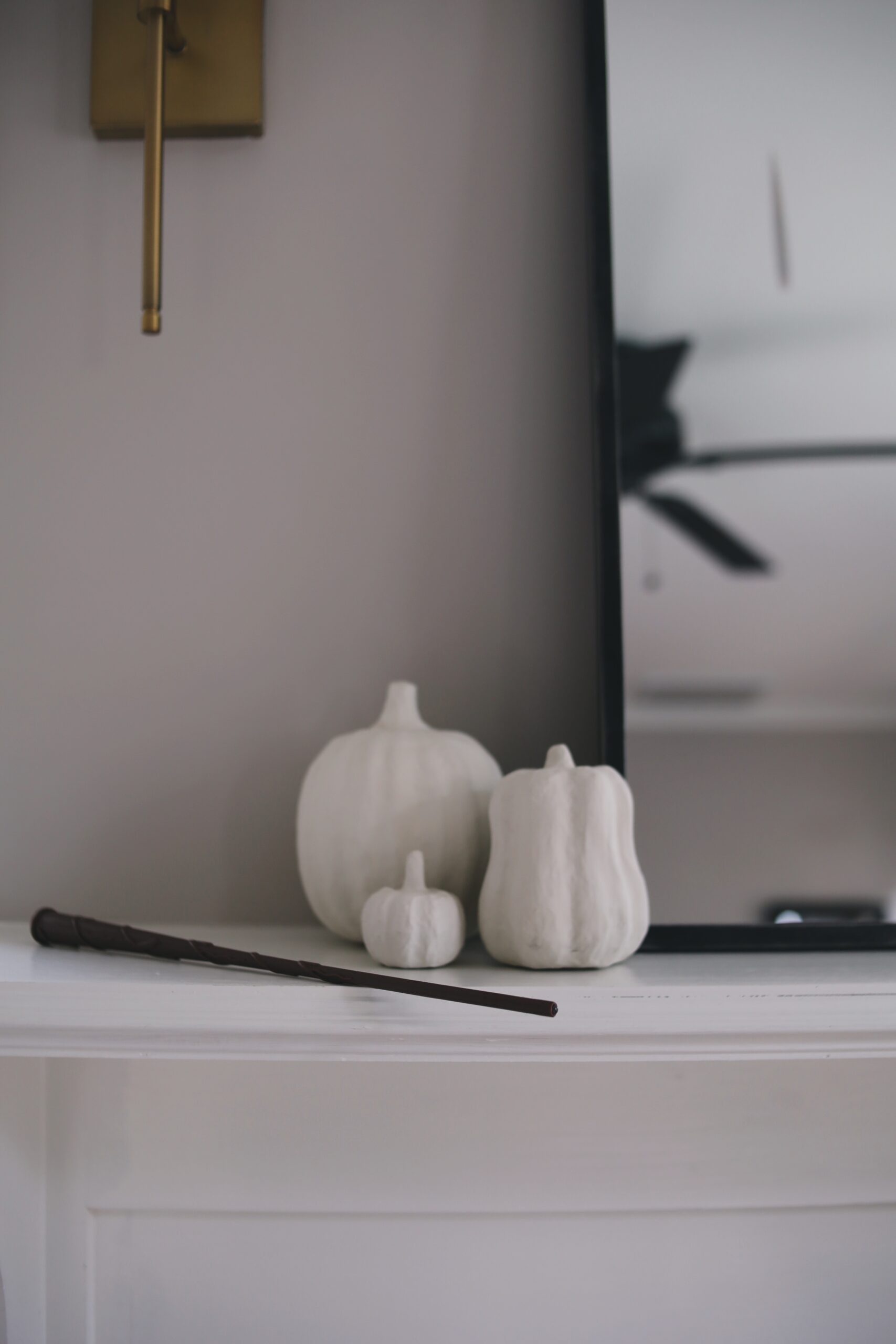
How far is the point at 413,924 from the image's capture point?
1.66ft

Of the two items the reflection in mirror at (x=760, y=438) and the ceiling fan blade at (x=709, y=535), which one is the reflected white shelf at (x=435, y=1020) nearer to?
→ the reflection in mirror at (x=760, y=438)

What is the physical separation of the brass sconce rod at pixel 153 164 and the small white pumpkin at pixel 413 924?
387 millimetres

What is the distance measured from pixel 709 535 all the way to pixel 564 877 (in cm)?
27

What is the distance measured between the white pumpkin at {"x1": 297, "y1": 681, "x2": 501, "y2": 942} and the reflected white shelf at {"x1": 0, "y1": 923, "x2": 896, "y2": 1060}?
0.24ft

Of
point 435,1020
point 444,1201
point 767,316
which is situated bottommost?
point 444,1201

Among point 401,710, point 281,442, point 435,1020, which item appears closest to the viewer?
point 435,1020

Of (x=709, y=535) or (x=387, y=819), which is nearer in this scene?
(x=387, y=819)

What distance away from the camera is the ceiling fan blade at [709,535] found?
2.15 feet

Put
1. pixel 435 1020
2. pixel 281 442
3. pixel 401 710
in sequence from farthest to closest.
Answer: pixel 281 442 → pixel 401 710 → pixel 435 1020

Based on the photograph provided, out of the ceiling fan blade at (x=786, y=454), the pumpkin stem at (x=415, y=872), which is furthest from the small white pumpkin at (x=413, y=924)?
the ceiling fan blade at (x=786, y=454)

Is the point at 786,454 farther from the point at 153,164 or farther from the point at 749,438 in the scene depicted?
the point at 153,164

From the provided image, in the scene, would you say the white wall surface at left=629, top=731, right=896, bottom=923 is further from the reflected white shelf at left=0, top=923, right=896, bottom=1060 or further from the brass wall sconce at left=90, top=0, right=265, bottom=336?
the brass wall sconce at left=90, top=0, right=265, bottom=336

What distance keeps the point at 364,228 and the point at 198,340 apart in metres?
0.15

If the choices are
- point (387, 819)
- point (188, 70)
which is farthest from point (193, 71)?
point (387, 819)
